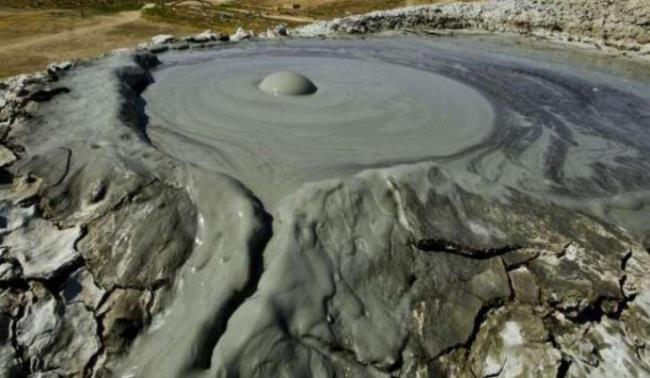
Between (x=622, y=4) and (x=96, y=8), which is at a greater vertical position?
(x=622, y=4)

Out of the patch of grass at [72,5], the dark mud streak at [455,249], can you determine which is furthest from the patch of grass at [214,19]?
the dark mud streak at [455,249]

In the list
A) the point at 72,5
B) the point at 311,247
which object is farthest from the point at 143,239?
the point at 72,5

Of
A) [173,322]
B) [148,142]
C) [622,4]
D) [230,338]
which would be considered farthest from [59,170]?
[622,4]

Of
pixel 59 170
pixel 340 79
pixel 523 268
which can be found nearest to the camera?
pixel 523 268

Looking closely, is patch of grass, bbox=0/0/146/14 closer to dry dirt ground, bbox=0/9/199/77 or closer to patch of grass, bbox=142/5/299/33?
dry dirt ground, bbox=0/9/199/77

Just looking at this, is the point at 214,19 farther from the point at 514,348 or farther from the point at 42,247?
the point at 514,348

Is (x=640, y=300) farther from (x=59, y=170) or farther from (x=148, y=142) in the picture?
(x=59, y=170)

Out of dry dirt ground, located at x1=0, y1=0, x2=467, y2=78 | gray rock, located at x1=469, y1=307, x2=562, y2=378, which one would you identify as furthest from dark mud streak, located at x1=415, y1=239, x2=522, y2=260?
dry dirt ground, located at x1=0, y1=0, x2=467, y2=78

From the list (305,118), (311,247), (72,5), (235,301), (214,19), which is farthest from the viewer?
(72,5)
